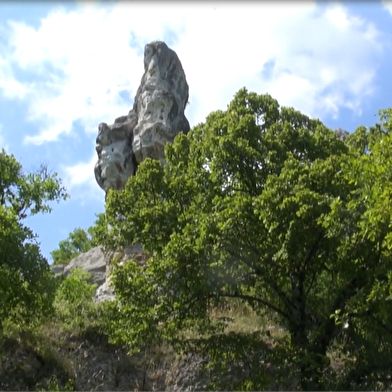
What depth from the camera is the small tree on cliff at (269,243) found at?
1623cm

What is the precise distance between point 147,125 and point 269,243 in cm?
2283

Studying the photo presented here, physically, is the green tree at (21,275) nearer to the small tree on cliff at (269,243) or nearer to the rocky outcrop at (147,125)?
the small tree on cliff at (269,243)

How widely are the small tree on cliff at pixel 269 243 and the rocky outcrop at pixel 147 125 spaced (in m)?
16.3

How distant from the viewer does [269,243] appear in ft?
58.5

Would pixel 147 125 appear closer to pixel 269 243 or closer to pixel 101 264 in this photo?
pixel 101 264

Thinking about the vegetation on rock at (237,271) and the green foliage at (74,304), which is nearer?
the vegetation on rock at (237,271)

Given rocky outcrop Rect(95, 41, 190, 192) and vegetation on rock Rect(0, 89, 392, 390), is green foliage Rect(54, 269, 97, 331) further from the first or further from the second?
rocky outcrop Rect(95, 41, 190, 192)

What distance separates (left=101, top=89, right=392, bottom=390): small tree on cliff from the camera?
53.3 feet

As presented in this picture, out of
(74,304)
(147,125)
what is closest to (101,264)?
(147,125)

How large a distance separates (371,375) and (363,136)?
889 centimetres

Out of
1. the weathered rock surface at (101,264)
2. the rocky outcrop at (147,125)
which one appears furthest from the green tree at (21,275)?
the rocky outcrop at (147,125)

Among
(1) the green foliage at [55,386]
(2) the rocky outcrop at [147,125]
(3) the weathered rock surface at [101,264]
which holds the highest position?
(2) the rocky outcrop at [147,125]

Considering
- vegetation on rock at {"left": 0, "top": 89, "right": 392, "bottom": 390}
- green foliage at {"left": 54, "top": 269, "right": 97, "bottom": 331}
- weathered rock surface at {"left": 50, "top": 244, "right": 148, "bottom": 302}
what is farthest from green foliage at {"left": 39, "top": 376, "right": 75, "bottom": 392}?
weathered rock surface at {"left": 50, "top": 244, "right": 148, "bottom": 302}

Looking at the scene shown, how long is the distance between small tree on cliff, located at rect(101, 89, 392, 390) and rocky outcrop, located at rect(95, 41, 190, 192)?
16.3m
